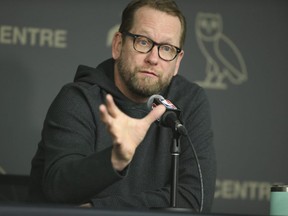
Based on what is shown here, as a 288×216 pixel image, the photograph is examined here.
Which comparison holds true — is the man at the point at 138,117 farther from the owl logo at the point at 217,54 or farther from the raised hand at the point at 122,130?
the owl logo at the point at 217,54

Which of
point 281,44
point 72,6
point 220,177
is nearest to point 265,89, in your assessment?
point 281,44

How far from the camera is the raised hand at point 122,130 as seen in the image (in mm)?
2006

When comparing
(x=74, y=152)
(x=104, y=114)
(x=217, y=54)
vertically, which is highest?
(x=104, y=114)

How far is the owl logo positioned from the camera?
3984 millimetres

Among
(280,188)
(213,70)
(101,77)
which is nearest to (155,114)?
(280,188)

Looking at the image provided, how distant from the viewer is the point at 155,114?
7.10 feet

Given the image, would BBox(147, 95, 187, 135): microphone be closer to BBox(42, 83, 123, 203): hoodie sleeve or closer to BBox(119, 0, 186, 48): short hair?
BBox(42, 83, 123, 203): hoodie sleeve

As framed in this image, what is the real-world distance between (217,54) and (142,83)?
1.26 m

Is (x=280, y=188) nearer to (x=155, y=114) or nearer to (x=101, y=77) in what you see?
(x=155, y=114)

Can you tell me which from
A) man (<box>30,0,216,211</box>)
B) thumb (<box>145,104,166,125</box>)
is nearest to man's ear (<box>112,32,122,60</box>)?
man (<box>30,0,216,211</box>)

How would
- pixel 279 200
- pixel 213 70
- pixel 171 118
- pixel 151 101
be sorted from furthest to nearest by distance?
pixel 213 70, pixel 151 101, pixel 171 118, pixel 279 200

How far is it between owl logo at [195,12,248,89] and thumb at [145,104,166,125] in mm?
1789

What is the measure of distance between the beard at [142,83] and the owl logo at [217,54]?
3.70 ft

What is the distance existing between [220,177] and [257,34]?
0.82 meters
